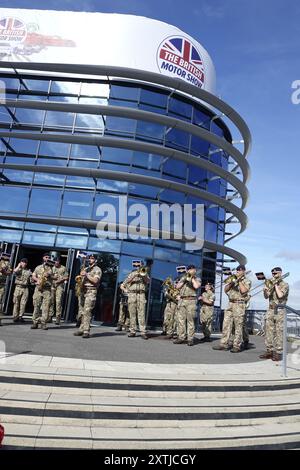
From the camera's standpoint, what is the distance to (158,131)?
15.9 metres

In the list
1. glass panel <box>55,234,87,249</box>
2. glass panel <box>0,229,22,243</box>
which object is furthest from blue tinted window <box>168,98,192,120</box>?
glass panel <box>0,229,22,243</box>

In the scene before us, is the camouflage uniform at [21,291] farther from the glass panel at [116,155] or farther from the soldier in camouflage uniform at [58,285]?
the glass panel at [116,155]

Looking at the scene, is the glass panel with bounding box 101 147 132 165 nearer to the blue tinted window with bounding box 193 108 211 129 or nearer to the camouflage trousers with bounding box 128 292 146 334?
the blue tinted window with bounding box 193 108 211 129

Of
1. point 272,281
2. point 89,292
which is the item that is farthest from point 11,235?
point 272,281

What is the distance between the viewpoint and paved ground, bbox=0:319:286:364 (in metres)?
7.08

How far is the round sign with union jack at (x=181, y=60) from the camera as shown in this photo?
16.6m

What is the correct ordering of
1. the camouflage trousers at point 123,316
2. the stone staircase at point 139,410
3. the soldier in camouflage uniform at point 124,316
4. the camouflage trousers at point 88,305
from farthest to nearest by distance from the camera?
the camouflage trousers at point 123,316, the soldier in camouflage uniform at point 124,316, the camouflage trousers at point 88,305, the stone staircase at point 139,410

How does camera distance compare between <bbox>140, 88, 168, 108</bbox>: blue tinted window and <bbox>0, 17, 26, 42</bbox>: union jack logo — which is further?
<bbox>0, 17, 26, 42</bbox>: union jack logo

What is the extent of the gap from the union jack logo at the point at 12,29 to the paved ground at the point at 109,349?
1306cm

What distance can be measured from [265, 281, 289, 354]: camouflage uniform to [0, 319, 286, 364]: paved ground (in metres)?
0.53

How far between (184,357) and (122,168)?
364 inches

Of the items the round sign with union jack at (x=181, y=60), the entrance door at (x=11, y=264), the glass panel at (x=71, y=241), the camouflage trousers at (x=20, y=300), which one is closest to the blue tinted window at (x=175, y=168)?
the round sign with union jack at (x=181, y=60)

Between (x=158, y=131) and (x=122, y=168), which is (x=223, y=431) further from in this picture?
(x=158, y=131)

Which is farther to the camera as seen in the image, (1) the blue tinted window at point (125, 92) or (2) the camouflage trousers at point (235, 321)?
(1) the blue tinted window at point (125, 92)
